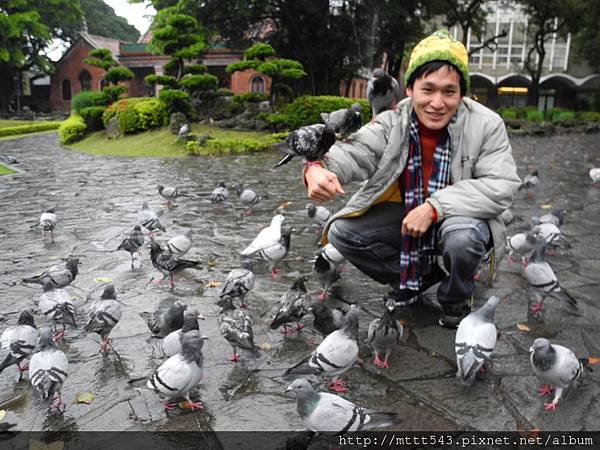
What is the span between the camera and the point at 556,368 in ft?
8.68

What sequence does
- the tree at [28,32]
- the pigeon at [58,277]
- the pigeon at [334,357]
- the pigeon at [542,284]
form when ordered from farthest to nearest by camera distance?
the tree at [28,32] < the pigeon at [58,277] < the pigeon at [542,284] < the pigeon at [334,357]

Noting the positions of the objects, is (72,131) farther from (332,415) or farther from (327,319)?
(332,415)

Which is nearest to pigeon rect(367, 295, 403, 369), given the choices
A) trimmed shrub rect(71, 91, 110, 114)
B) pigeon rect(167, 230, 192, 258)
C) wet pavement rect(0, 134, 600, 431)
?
wet pavement rect(0, 134, 600, 431)

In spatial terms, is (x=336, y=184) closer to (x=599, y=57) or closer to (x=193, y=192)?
(x=193, y=192)

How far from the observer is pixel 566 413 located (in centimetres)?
260

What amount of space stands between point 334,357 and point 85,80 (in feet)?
157

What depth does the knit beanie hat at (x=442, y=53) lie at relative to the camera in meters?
3.03

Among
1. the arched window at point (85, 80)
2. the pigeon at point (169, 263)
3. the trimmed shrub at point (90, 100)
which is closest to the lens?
the pigeon at point (169, 263)

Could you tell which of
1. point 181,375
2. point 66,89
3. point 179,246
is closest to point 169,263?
point 179,246

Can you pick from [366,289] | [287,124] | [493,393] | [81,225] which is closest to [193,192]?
[81,225]

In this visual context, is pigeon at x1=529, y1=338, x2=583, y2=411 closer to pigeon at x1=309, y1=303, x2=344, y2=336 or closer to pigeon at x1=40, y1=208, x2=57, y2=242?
pigeon at x1=309, y1=303, x2=344, y2=336

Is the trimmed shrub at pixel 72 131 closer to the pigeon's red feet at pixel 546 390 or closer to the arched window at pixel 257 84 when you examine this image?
the arched window at pixel 257 84

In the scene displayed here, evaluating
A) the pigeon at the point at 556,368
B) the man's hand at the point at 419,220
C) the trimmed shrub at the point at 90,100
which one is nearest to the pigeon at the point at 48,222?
the man's hand at the point at 419,220

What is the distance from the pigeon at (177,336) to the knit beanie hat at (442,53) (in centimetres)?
215
